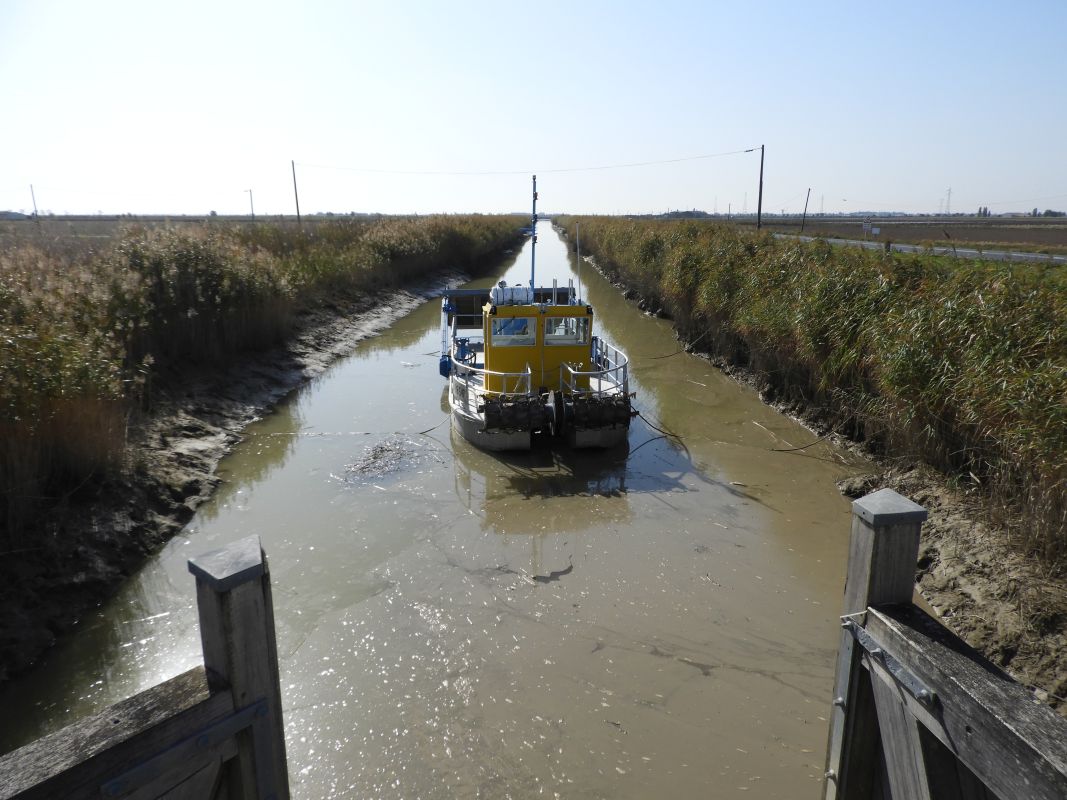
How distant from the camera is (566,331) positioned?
11461 mm

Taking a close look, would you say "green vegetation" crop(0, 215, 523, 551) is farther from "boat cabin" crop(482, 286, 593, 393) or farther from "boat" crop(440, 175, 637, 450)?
A: "boat cabin" crop(482, 286, 593, 393)

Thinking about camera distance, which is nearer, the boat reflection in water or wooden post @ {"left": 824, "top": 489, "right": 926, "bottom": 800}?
wooden post @ {"left": 824, "top": 489, "right": 926, "bottom": 800}

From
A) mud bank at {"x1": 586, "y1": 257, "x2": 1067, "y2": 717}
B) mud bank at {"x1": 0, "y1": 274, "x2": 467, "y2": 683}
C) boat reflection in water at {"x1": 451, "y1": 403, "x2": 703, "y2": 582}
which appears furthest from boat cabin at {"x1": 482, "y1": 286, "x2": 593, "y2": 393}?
mud bank at {"x1": 586, "y1": 257, "x2": 1067, "y2": 717}

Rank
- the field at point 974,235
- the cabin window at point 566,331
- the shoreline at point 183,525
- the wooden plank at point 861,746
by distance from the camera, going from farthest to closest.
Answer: the field at point 974,235 < the cabin window at point 566,331 < the shoreline at point 183,525 < the wooden plank at point 861,746

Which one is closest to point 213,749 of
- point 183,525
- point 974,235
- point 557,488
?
point 183,525

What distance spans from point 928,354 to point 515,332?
6.16 m

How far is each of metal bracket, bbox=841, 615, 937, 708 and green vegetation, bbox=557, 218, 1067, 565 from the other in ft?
13.7

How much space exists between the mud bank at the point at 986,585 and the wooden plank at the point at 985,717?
299 cm

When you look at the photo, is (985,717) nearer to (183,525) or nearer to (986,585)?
(986,585)

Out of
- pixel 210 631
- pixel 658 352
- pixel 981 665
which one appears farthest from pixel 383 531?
pixel 658 352

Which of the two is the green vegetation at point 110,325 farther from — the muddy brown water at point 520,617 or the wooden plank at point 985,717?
the wooden plank at point 985,717

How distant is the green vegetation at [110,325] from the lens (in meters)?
6.50

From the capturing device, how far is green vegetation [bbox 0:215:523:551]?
6.50m

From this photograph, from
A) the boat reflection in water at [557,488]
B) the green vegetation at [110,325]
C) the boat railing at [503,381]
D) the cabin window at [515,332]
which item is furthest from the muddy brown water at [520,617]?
the cabin window at [515,332]
